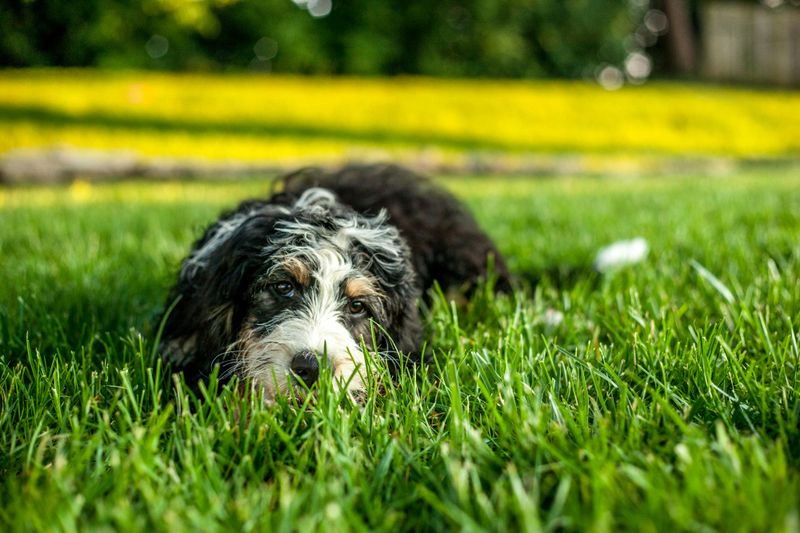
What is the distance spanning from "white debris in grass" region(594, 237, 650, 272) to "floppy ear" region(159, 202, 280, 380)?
1948 millimetres

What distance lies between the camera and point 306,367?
2238 mm

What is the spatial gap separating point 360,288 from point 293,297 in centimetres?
26

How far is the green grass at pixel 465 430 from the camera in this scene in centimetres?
141

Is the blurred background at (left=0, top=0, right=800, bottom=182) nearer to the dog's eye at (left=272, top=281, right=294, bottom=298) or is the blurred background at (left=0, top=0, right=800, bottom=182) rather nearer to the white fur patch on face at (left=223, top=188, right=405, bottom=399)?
the white fur patch on face at (left=223, top=188, right=405, bottom=399)

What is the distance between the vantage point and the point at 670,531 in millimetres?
1302

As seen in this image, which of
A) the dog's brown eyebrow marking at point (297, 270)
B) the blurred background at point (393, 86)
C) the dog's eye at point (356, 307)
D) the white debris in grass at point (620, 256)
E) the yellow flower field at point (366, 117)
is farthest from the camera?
the yellow flower field at point (366, 117)

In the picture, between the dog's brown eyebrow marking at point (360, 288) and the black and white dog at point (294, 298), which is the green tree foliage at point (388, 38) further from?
the dog's brown eyebrow marking at point (360, 288)

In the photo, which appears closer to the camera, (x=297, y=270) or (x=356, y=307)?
(x=297, y=270)

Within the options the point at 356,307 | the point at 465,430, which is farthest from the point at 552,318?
the point at 465,430

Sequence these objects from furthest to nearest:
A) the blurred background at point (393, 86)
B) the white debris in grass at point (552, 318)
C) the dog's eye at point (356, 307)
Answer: the blurred background at point (393, 86) → the white debris in grass at point (552, 318) → the dog's eye at point (356, 307)

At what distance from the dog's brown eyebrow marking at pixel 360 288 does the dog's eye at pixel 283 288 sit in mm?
207

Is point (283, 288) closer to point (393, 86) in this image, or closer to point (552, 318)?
point (552, 318)

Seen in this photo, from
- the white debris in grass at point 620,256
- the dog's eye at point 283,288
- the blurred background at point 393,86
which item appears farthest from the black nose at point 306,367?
the blurred background at point 393,86

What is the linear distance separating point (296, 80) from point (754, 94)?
15153mm
